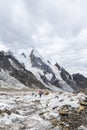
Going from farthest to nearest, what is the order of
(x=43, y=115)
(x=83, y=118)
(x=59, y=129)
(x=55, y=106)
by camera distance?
1. (x=55, y=106)
2. (x=43, y=115)
3. (x=83, y=118)
4. (x=59, y=129)

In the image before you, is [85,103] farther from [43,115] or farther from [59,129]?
[59,129]

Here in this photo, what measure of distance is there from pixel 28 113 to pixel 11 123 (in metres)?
3.70

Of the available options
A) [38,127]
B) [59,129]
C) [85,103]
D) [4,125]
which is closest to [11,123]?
[4,125]

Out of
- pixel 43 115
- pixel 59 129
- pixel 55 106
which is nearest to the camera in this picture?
pixel 59 129

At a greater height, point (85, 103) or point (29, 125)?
point (85, 103)

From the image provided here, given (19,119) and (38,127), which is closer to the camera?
(38,127)

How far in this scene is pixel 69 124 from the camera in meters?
20.5

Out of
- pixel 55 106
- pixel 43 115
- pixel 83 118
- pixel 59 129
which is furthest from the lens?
pixel 55 106

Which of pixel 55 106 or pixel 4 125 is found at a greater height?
pixel 55 106

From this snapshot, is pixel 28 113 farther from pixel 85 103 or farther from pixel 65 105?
pixel 85 103

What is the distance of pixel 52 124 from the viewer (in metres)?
20.9

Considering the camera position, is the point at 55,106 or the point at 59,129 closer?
the point at 59,129

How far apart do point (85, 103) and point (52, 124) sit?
425 cm

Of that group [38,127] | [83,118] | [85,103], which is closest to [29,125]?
[38,127]
